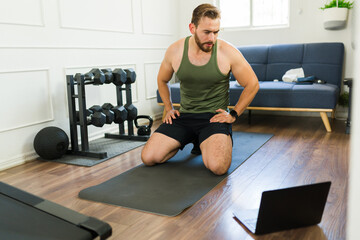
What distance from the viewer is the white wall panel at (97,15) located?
292cm

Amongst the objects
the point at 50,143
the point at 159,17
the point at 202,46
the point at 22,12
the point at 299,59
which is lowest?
the point at 50,143

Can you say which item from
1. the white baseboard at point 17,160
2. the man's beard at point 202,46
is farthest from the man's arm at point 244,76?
the white baseboard at point 17,160

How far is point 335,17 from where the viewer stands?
3611mm

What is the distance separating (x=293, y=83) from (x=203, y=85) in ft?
5.24

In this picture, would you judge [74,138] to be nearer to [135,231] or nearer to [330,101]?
[135,231]

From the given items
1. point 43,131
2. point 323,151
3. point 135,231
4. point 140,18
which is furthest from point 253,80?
point 140,18

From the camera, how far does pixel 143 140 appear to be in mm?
3109

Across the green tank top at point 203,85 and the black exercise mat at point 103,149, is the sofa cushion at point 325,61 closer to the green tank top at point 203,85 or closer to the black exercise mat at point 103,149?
the green tank top at point 203,85

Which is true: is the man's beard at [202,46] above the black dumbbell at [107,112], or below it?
above

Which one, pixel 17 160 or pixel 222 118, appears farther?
pixel 17 160

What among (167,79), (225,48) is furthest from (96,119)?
(225,48)

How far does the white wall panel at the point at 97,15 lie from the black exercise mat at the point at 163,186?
1.44 meters

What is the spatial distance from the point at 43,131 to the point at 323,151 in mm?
2047

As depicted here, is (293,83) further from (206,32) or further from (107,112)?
(107,112)
